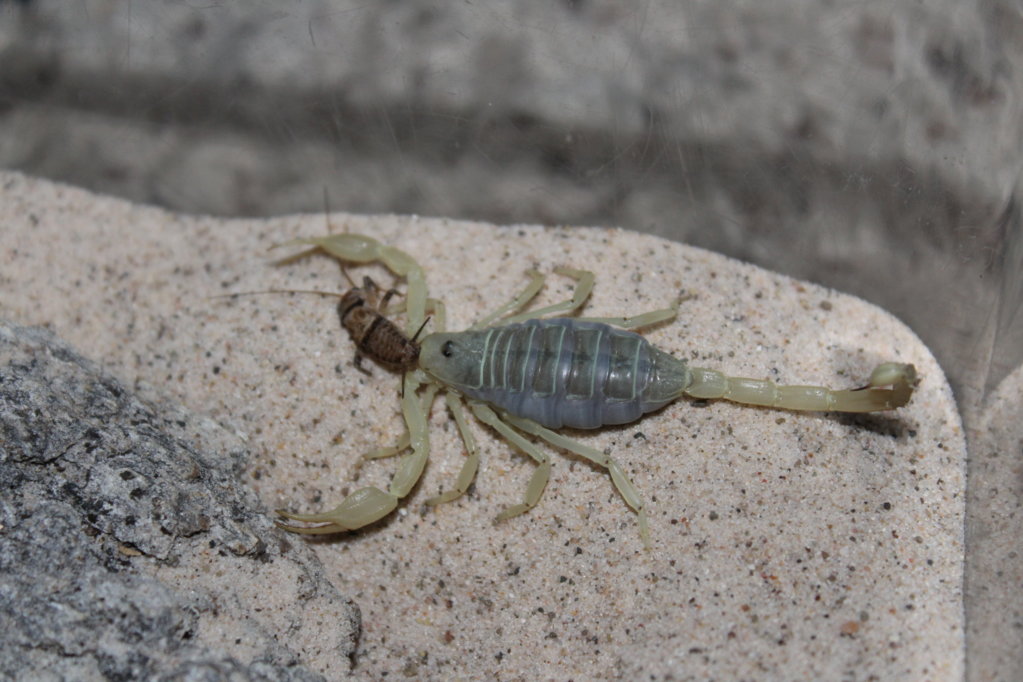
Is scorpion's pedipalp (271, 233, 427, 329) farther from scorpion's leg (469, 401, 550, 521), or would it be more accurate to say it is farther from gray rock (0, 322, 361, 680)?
gray rock (0, 322, 361, 680)

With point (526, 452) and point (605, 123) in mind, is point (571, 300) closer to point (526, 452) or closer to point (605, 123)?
point (526, 452)

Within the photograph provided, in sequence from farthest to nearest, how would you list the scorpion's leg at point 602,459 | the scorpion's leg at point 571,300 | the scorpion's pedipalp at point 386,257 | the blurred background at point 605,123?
the scorpion's pedipalp at point 386,257, the scorpion's leg at point 571,300, the blurred background at point 605,123, the scorpion's leg at point 602,459

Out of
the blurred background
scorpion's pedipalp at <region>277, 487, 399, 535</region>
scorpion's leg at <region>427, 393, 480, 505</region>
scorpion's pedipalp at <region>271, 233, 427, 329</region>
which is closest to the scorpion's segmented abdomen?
scorpion's leg at <region>427, 393, 480, 505</region>

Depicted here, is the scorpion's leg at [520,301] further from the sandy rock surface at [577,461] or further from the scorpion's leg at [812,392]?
the scorpion's leg at [812,392]

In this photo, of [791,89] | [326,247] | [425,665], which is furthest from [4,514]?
[791,89]

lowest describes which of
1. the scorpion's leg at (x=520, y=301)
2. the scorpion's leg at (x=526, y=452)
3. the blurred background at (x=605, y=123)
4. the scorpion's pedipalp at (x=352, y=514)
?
the scorpion's pedipalp at (x=352, y=514)

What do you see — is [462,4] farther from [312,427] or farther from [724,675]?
[724,675]

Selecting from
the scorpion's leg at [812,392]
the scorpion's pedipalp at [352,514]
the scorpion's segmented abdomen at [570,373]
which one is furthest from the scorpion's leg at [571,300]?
the scorpion's pedipalp at [352,514]

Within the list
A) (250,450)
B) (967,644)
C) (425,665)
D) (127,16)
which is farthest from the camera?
(127,16)
